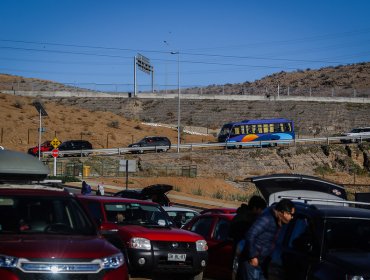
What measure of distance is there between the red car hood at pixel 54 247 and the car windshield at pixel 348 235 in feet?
8.75

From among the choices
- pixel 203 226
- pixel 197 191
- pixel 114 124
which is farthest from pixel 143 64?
pixel 203 226

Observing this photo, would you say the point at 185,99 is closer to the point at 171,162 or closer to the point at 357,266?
the point at 171,162

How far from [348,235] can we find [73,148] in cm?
5911

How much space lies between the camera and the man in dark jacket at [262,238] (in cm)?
845

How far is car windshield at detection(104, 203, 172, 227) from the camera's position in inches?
550

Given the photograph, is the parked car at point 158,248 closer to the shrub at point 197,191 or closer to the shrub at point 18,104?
the shrub at point 197,191

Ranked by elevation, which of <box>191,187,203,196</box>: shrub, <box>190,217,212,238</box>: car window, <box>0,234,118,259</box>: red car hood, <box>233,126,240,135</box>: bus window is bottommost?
<box>191,187,203,196</box>: shrub

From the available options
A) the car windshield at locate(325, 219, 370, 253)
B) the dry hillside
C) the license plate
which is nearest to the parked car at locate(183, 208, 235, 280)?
the license plate

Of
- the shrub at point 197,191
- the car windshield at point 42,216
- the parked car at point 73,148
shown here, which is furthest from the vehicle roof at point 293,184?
the parked car at point 73,148

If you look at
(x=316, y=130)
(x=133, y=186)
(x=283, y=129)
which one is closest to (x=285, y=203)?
(x=133, y=186)

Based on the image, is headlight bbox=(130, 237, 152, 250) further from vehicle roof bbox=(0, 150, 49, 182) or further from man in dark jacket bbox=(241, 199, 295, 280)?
man in dark jacket bbox=(241, 199, 295, 280)

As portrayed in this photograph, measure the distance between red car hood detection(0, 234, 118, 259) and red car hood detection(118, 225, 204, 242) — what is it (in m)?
3.81

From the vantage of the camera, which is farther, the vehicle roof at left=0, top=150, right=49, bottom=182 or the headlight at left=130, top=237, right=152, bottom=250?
the headlight at left=130, top=237, right=152, bottom=250

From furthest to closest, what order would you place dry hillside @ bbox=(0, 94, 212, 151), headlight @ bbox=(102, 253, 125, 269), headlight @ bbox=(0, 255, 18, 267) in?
dry hillside @ bbox=(0, 94, 212, 151), headlight @ bbox=(102, 253, 125, 269), headlight @ bbox=(0, 255, 18, 267)
